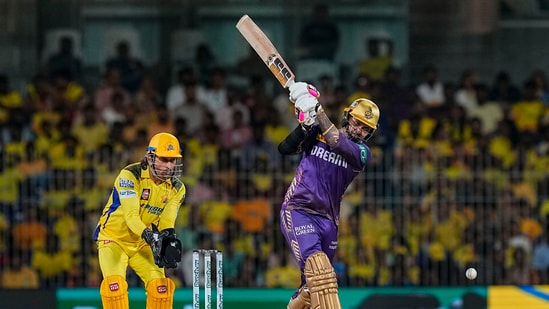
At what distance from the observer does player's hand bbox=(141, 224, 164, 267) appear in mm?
10867

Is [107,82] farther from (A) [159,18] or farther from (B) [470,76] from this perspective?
(B) [470,76]

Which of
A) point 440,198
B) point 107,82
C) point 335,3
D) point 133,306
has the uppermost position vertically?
point 335,3

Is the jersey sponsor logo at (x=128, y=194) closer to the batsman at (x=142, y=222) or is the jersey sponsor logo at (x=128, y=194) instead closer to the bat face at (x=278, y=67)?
the batsman at (x=142, y=222)

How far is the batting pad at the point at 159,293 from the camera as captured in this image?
11289 mm

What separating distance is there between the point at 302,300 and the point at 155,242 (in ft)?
4.57

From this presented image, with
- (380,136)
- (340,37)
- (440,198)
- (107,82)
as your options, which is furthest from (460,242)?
(107,82)

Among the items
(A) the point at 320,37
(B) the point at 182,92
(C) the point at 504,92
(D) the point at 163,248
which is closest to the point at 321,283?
(D) the point at 163,248

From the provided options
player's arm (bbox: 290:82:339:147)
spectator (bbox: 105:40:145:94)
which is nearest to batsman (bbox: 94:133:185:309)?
player's arm (bbox: 290:82:339:147)

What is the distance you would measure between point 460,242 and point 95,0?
631 centimetres

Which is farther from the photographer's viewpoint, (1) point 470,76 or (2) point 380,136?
(1) point 470,76

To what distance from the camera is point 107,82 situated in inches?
689

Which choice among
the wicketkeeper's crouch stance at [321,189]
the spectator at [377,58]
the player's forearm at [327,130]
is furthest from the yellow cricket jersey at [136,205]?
the spectator at [377,58]

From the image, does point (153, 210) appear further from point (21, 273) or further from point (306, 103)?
point (21, 273)

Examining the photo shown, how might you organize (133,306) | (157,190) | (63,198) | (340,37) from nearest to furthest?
1. (157,190)
2. (133,306)
3. (63,198)
4. (340,37)
